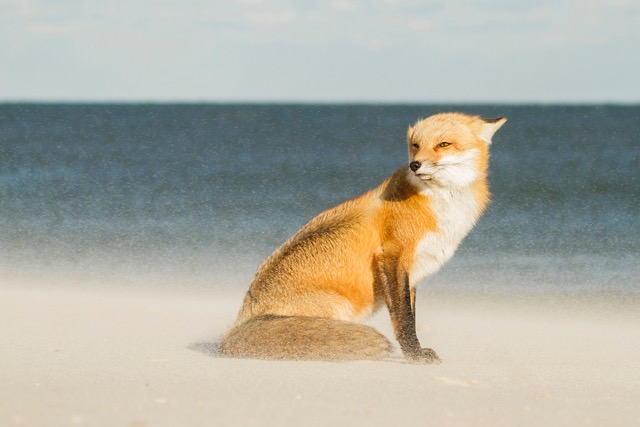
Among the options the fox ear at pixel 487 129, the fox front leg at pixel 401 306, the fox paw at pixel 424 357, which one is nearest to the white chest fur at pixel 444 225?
the fox front leg at pixel 401 306

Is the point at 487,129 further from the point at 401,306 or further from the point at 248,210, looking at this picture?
the point at 248,210

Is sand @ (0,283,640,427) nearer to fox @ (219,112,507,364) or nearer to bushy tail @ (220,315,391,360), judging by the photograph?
bushy tail @ (220,315,391,360)

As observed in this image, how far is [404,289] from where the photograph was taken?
8000 millimetres

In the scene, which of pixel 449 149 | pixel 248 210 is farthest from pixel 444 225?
pixel 248 210

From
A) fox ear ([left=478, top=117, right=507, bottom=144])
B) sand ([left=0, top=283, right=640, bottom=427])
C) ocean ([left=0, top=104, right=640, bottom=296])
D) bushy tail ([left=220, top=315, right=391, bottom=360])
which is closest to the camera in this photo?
sand ([left=0, top=283, right=640, bottom=427])

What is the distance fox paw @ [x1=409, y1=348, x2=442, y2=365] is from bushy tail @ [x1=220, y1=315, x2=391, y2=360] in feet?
1.90

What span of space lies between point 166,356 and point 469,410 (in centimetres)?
273

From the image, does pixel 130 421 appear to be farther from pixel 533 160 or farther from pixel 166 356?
pixel 533 160

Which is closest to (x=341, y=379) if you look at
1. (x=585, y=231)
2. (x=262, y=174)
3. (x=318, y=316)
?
(x=318, y=316)

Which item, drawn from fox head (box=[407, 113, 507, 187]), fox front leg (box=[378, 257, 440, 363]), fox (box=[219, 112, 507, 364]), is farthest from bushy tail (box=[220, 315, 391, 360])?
fox head (box=[407, 113, 507, 187])

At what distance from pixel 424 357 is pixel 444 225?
3.41 feet

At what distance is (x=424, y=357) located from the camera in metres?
8.09

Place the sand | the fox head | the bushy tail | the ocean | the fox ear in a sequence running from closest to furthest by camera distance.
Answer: the sand, the bushy tail, the fox head, the fox ear, the ocean

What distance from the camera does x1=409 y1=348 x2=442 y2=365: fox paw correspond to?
8.05 meters
